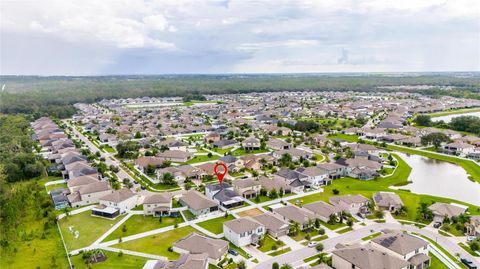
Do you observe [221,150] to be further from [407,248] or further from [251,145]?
[407,248]

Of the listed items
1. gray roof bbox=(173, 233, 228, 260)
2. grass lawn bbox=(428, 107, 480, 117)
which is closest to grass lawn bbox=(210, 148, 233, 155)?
gray roof bbox=(173, 233, 228, 260)

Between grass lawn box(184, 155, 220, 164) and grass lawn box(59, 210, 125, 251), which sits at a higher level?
grass lawn box(184, 155, 220, 164)

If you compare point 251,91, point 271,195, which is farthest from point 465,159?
point 251,91

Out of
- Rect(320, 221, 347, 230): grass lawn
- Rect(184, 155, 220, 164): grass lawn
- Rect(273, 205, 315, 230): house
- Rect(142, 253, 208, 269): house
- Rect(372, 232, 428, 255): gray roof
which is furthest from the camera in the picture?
Rect(184, 155, 220, 164): grass lawn

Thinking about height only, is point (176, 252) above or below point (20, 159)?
below

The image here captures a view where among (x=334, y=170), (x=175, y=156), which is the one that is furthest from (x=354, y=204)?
(x=175, y=156)

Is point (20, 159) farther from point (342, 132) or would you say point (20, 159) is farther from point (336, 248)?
point (342, 132)

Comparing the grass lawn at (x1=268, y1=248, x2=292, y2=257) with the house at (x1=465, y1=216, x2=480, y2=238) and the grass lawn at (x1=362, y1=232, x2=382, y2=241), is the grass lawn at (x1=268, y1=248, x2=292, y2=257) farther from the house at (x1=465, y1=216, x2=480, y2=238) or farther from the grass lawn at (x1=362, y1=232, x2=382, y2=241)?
the house at (x1=465, y1=216, x2=480, y2=238)
